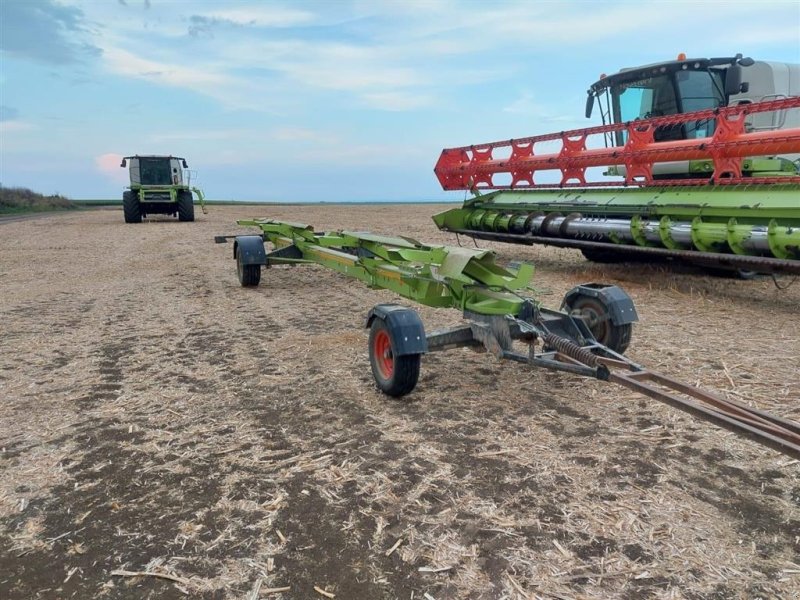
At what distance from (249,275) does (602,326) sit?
18.0 ft

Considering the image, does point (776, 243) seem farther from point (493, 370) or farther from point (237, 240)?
point (237, 240)

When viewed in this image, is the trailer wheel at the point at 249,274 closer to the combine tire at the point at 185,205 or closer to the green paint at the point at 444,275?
the green paint at the point at 444,275

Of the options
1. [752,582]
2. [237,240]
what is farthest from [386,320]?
[237,240]

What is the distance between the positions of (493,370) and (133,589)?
3118mm

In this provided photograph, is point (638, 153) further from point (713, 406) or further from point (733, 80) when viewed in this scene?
point (713, 406)

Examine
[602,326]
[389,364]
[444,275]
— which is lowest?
[389,364]

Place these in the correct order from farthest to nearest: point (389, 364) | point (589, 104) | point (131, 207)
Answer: point (131, 207) → point (589, 104) → point (389, 364)

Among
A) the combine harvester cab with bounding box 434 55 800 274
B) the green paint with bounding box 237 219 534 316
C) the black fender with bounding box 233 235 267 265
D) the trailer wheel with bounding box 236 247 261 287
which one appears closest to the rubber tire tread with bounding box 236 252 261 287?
the trailer wheel with bounding box 236 247 261 287

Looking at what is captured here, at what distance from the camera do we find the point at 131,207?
23.4 m

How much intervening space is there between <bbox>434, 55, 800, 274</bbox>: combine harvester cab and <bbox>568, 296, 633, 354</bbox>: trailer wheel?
9.77ft

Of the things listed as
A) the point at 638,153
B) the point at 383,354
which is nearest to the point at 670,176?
the point at 638,153

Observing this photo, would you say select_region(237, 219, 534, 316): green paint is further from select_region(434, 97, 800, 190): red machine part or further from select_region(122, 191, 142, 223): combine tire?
select_region(122, 191, 142, 223): combine tire

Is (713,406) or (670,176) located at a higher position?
(670,176)

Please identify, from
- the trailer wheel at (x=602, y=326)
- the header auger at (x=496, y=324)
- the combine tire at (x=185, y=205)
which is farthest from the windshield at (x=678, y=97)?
the combine tire at (x=185, y=205)
